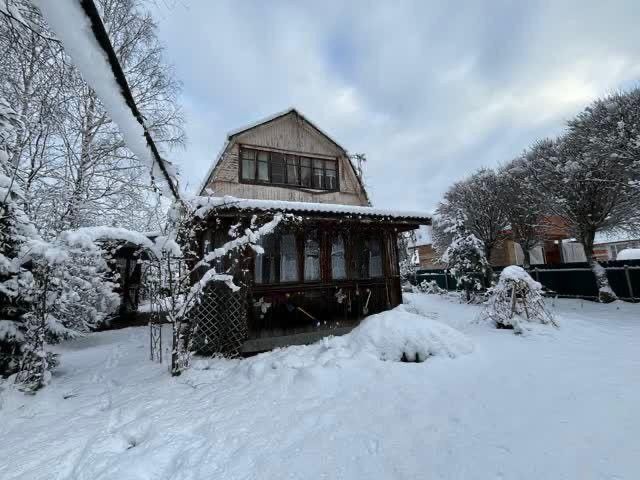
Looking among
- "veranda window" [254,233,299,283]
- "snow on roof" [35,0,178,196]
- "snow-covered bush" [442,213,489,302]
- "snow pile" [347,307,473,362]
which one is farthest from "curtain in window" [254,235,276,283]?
"snow-covered bush" [442,213,489,302]

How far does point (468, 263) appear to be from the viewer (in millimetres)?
13156

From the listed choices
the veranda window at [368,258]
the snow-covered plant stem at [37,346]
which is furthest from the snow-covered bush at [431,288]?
the snow-covered plant stem at [37,346]

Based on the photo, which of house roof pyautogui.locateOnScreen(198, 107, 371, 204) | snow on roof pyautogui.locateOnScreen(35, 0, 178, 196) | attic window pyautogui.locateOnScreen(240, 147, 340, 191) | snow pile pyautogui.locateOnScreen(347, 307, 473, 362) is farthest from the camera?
attic window pyautogui.locateOnScreen(240, 147, 340, 191)

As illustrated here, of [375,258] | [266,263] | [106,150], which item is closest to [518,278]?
[375,258]

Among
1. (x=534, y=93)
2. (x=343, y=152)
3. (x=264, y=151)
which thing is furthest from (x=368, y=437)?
(x=534, y=93)

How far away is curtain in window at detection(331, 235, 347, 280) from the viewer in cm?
779

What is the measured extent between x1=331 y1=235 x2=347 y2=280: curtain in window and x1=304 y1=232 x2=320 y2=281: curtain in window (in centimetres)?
47

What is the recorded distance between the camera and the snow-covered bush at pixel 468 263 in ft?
42.8

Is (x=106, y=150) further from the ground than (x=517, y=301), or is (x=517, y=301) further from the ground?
(x=106, y=150)

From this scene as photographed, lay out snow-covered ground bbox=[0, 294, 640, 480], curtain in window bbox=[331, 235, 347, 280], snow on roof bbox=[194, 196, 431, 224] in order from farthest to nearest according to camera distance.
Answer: curtain in window bbox=[331, 235, 347, 280]
snow on roof bbox=[194, 196, 431, 224]
snow-covered ground bbox=[0, 294, 640, 480]

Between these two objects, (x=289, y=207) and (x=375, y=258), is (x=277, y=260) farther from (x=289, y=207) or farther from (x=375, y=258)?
(x=375, y=258)

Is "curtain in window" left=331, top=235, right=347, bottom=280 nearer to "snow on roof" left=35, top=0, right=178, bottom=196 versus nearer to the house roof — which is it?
the house roof

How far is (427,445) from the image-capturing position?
255 cm

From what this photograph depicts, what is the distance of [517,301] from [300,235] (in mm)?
5595
